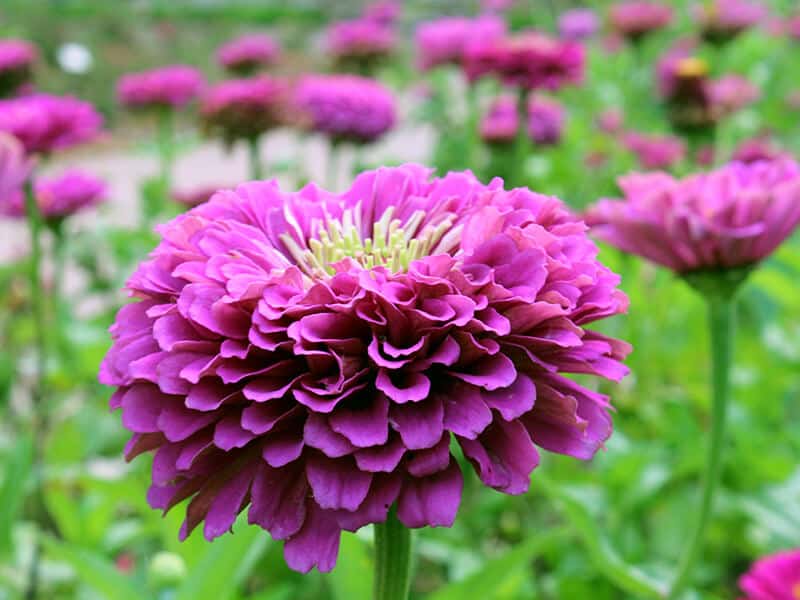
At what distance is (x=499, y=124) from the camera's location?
1.55 m

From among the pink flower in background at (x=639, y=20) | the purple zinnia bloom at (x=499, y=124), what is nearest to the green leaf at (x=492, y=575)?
the purple zinnia bloom at (x=499, y=124)

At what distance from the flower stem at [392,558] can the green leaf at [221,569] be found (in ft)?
0.49

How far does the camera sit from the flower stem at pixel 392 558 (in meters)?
0.41

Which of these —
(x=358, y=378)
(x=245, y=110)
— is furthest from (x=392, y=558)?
(x=245, y=110)

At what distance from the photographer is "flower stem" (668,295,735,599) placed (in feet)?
2.00

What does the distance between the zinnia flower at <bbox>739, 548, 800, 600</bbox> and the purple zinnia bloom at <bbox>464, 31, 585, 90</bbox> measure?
2.55 feet

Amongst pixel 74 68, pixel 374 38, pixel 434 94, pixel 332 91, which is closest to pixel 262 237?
pixel 332 91

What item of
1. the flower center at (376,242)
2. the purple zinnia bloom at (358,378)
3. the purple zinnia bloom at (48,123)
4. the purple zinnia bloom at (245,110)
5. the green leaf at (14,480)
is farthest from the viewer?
the purple zinnia bloom at (245,110)

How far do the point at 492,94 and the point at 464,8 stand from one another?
2573 millimetres

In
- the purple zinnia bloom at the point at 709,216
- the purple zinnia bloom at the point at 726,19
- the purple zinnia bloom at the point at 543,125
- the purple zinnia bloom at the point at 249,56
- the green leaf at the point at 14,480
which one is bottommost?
the purple zinnia bloom at the point at 543,125

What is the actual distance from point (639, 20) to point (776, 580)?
55.8 inches

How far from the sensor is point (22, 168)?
0.79 meters

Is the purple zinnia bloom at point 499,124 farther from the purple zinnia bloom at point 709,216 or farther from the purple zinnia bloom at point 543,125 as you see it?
the purple zinnia bloom at point 709,216

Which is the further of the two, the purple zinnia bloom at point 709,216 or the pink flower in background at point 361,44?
the pink flower in background at point 361,44
